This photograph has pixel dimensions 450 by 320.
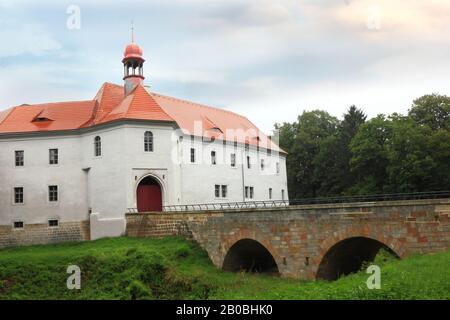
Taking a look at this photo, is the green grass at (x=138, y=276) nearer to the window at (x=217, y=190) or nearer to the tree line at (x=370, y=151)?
the window at (x=217, y=190)

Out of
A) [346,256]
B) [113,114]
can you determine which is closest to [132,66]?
[113,114]

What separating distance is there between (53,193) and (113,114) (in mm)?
7018

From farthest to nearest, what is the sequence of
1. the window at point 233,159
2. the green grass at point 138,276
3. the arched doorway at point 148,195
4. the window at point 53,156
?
the window at point 233,159 → the window at point 53,156 → the arched doorway at point 148,195 → the green grass at point 138,276

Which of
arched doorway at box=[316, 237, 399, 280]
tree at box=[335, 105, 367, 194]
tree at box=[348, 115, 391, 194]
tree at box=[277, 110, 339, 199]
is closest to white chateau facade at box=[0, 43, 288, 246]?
tree at box=[348, 115, 391, 194]

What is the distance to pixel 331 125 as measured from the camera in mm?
58906

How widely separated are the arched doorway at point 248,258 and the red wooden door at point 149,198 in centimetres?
805

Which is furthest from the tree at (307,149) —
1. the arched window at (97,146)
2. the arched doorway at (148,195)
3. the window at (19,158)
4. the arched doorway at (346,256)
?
the window at (19,158)

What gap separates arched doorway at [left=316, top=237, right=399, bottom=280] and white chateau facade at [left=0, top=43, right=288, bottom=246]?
1352 cm

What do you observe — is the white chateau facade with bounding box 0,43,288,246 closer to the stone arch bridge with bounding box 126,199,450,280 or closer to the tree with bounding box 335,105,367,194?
the stone arch bridge with bounding box 126,199,450,280

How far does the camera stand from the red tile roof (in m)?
33.4

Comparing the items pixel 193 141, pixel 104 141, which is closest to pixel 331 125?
pixel 193 141

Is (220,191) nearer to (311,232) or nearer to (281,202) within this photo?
(281,202)

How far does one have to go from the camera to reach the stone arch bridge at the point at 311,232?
18.5m
